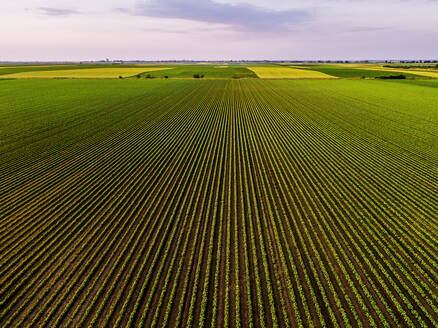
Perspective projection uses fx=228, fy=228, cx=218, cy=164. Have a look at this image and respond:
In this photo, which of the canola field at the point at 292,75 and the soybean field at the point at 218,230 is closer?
the soybean field at the point at 218,230

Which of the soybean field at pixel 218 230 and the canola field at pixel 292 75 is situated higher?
the canola field at pixel 292 75

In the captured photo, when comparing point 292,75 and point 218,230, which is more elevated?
point 292,75

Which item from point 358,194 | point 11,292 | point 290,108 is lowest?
point 11,292

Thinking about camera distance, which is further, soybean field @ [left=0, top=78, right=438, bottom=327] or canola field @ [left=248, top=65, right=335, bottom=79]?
canola field @ [left=248, top=65, right=335, bottom=79]

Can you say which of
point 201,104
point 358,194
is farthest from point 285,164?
point 201,104

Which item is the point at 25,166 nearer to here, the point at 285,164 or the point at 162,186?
the point at 162,186

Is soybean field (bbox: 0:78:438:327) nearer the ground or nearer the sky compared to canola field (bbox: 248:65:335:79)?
nearer the ground

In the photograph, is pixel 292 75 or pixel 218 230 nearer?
pixel 218 230

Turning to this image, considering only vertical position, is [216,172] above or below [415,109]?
below
